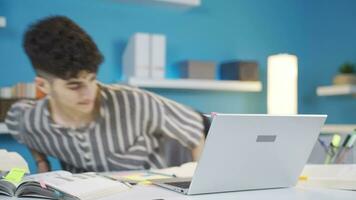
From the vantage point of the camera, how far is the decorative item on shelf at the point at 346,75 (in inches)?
125

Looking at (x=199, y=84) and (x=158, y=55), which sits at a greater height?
(x=158, y=55)

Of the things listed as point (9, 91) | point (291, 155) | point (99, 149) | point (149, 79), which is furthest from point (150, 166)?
point (291, 155)

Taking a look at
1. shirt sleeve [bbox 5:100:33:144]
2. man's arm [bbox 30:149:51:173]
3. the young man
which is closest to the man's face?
the young man

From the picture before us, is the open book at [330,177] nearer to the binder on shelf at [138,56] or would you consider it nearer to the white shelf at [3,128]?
the binder on shelf at [138,56]

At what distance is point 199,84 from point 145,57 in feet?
1.24

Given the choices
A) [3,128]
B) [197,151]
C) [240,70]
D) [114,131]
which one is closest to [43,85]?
[3,128]

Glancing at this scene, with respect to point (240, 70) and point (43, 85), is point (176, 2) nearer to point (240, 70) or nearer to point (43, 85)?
point (240, 70)

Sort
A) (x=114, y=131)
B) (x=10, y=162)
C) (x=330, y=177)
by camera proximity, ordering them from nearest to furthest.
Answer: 1. (x=330, y=177)
2. (x=10, y=162)
3. (x=114, y=131)

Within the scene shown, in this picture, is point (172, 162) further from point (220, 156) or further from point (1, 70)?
point (220, 156)

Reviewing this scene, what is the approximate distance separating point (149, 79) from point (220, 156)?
5.28 feet

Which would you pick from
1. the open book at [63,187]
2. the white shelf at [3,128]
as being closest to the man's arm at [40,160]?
the white shelf at [3,128]

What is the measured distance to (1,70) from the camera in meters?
2.47

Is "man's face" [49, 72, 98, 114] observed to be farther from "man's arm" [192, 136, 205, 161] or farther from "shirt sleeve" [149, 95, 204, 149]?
"man's arm" [192, 136, 205, 161]

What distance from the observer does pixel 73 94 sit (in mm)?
2359
